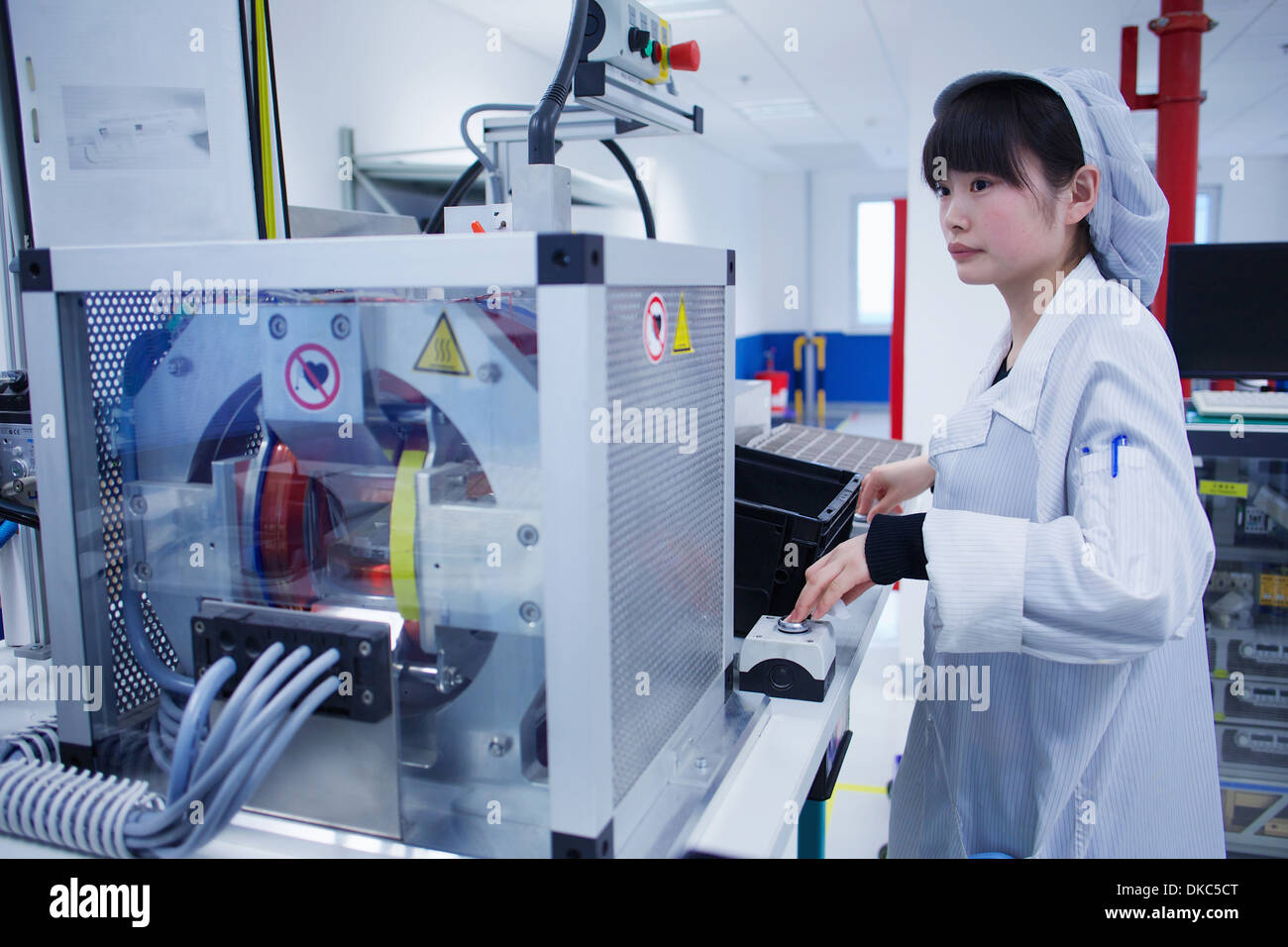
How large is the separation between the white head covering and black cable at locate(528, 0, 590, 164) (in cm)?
38

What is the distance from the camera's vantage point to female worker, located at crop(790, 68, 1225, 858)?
2.55 feet

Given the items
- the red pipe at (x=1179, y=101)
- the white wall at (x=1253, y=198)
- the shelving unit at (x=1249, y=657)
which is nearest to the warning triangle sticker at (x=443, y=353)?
the shelving unit at (x=1249, y=657)

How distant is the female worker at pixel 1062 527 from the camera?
78 centimetres

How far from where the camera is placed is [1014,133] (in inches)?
35.1

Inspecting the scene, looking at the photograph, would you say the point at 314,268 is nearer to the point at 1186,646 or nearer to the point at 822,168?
the point at 1186,646

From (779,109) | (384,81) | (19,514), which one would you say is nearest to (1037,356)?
(19,514)

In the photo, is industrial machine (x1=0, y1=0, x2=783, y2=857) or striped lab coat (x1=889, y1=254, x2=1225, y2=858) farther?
striped lab coat (x1=889, y1=254, x2=1225, y2=858)

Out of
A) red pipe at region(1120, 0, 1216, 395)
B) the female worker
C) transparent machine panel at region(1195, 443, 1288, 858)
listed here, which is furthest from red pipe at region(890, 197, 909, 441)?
the female worker

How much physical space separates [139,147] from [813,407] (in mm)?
9029

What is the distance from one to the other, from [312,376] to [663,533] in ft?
0.95

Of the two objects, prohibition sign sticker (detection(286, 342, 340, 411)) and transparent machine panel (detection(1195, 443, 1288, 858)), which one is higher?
prohibition sign sticker (detection(286, 342, 340, 411))

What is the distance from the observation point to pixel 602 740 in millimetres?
590

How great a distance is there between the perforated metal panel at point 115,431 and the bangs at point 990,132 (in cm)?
75

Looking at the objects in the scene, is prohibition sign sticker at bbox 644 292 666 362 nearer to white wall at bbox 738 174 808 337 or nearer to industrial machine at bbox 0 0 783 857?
industrial machine at bbox 0 0 783 857
